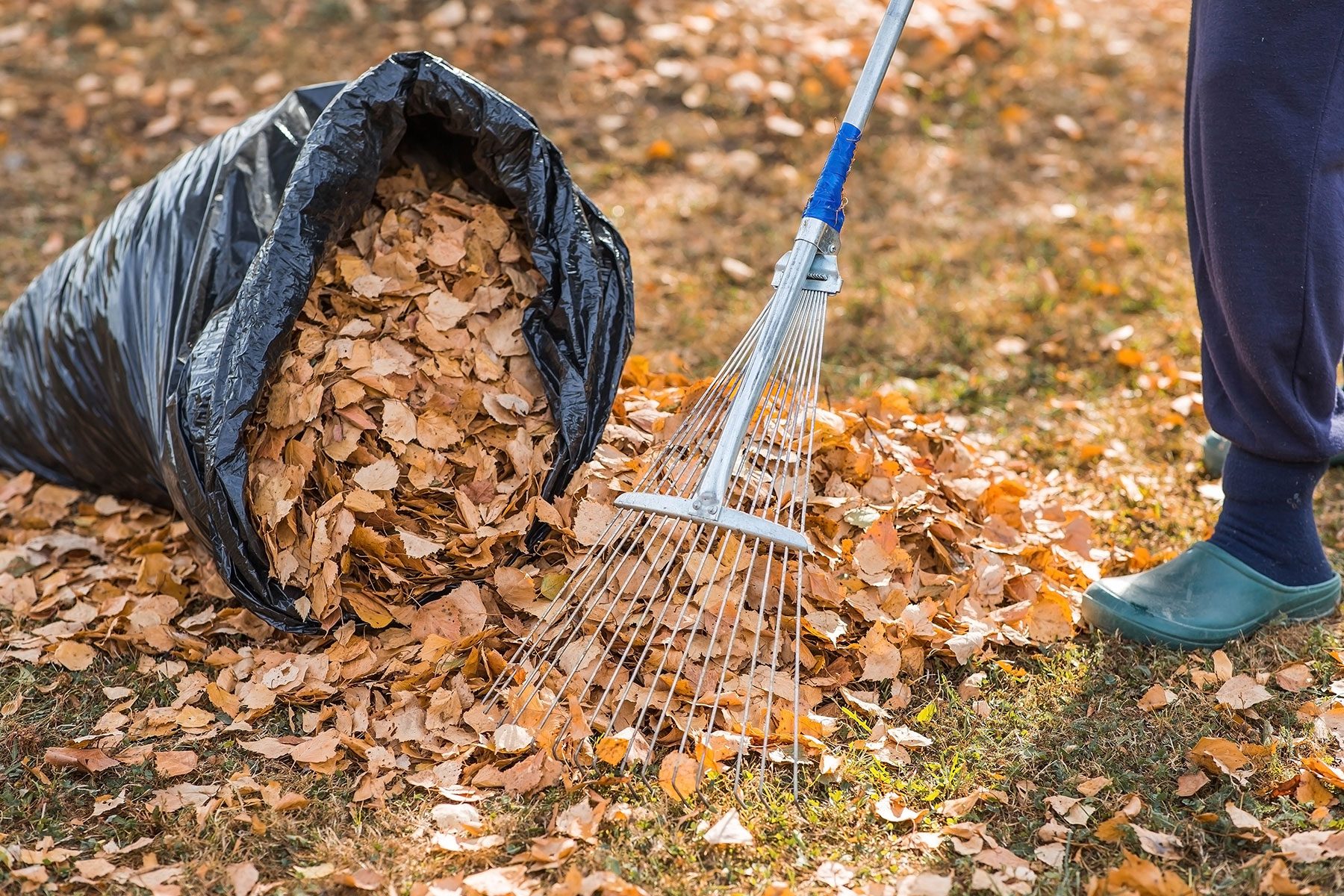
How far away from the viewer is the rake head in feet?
5.65

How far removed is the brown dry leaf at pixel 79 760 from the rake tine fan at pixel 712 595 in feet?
1.93

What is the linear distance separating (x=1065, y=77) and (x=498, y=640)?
371 cm

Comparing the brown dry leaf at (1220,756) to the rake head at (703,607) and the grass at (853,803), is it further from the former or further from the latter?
the rake head at (703,607)

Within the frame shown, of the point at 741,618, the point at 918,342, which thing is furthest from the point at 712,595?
the point at 918,342

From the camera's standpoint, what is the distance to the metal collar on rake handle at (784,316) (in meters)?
1.75

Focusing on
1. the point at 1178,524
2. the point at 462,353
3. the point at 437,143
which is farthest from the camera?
the point at 1178,524

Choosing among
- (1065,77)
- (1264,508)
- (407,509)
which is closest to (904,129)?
(1065,77)

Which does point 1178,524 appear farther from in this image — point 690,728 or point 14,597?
point 14,597

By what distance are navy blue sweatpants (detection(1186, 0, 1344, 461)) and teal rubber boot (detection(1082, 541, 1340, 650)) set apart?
0.79ft

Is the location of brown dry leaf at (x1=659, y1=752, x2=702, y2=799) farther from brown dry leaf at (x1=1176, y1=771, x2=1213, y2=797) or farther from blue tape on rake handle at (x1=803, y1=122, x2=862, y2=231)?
blue tape on rake handle at (x1=803, y1=122, x2=862, y2=231)

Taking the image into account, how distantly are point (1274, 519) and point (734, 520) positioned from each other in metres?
0.98

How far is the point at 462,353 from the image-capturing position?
205cm

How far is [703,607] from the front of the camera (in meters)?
1.68

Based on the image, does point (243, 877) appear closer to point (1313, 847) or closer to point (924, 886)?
point (924, 886)
